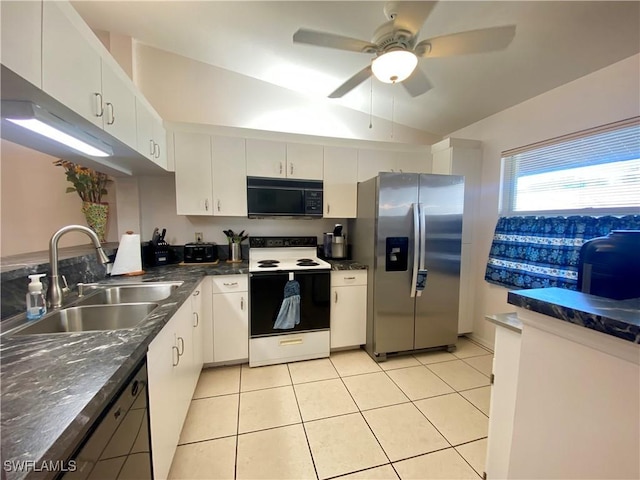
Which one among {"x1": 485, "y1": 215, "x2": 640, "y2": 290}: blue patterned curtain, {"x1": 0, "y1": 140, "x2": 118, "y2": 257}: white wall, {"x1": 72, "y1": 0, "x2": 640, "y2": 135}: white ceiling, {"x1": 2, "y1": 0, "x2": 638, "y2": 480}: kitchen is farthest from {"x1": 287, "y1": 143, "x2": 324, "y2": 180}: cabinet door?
{"x1": 0, "y1": 140, "x2": 118, "y2": 257}: white wall

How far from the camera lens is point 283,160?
2643mm

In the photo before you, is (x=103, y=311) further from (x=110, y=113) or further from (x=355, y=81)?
(x=355, y=81)

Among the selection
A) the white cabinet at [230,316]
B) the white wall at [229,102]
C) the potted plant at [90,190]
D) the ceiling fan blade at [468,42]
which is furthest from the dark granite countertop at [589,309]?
the potted plant at [90,190]

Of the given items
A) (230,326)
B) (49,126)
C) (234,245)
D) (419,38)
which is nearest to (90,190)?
(234,245)

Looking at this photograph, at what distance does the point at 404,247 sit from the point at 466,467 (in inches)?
62.3

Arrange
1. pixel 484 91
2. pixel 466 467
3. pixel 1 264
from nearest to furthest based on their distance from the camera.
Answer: pixel 1 264 → pixel 466 467 → pixel 484 91

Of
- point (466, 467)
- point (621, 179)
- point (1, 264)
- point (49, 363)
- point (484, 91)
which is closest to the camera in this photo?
point (49, 363)

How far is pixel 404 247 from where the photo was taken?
2.45 meters

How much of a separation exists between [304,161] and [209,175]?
0.96 metres

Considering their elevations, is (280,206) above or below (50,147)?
below

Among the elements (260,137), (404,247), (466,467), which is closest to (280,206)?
(260,137)

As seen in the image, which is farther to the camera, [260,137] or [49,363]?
[260,137]

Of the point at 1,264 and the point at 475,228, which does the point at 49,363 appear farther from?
the point at 475,228

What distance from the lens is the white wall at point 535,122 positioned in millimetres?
1752
